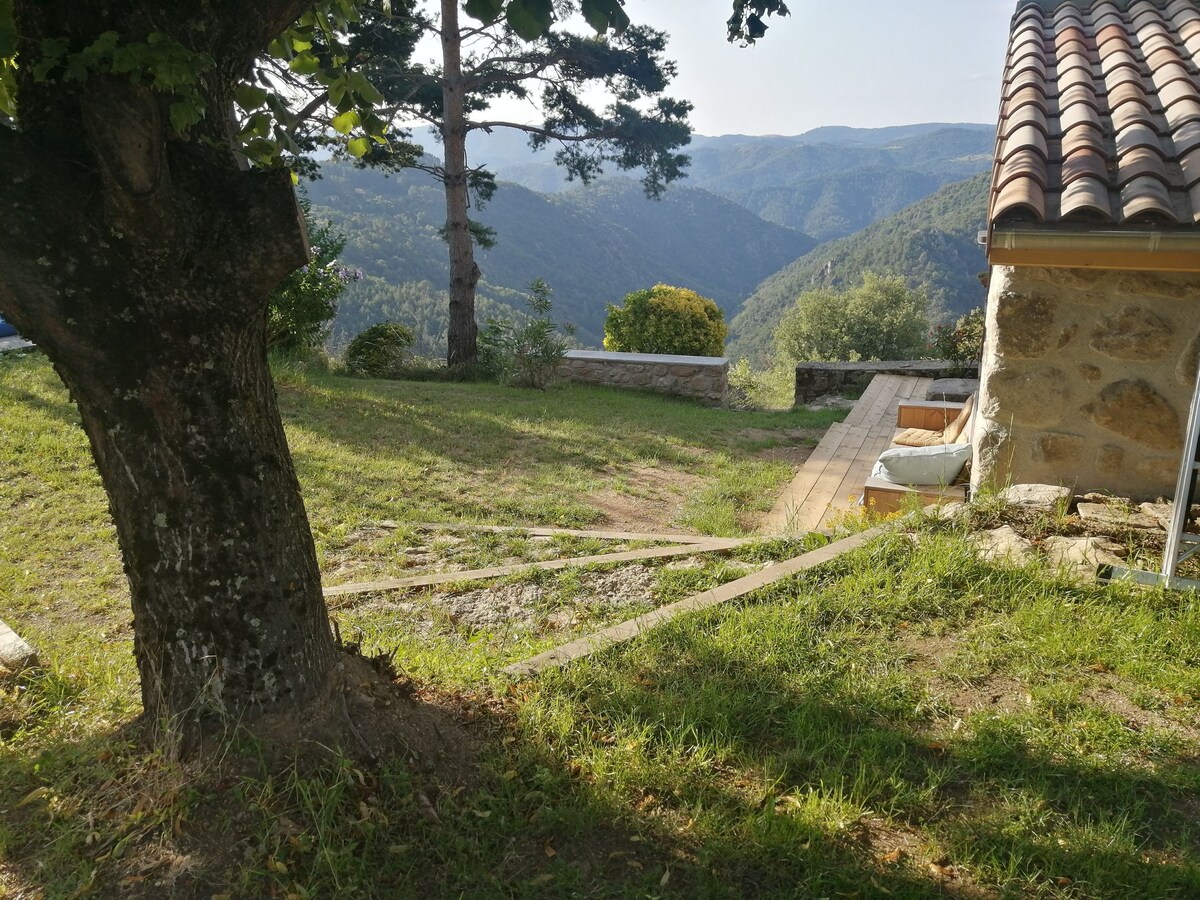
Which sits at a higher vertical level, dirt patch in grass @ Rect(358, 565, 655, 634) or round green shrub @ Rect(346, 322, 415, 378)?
round green shrub @ Rect(346, 322, 415, 378)

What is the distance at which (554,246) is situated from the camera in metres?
93.2

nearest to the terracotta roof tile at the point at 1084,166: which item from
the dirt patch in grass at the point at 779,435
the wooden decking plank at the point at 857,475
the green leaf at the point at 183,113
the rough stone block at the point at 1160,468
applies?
the rough stone block at the point at 1160,468

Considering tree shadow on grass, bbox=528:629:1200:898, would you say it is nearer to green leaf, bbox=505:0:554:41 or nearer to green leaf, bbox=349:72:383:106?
green leaf, bbox=505:0:554:41

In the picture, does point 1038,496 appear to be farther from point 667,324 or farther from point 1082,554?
point 667,324

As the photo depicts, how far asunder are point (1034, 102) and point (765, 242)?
428 ft

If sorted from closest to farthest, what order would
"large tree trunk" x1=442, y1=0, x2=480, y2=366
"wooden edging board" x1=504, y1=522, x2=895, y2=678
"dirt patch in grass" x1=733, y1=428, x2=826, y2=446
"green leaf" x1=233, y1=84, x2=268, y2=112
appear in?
1. "green leaf" x1=233, y1=84, x2=268, y2=112
2. "wooden edging board" x1=504, y1=522, x2=895, y2=678
3. "dirt patch in grass" x1=733, y1=428, x2=826, y2=446
4. "large tree trunk" x1=442, y1=0, x2=480, y2=366

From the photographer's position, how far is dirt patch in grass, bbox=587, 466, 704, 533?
5227 mm

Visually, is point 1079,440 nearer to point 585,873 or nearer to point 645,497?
point 645,497

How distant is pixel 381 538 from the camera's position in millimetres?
4574

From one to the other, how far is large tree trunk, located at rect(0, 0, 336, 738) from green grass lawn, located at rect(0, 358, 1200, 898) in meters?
0.32

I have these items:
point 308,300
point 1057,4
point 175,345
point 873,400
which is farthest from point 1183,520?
point 308,300

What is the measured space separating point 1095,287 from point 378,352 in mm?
9552

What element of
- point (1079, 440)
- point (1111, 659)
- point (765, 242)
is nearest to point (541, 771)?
point (1111, 659)

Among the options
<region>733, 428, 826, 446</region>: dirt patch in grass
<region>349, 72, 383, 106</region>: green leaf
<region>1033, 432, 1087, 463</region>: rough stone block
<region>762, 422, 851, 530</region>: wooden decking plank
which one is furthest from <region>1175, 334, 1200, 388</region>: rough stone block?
<region>733, 428, 826, 446</region>: dirt patch in grass
